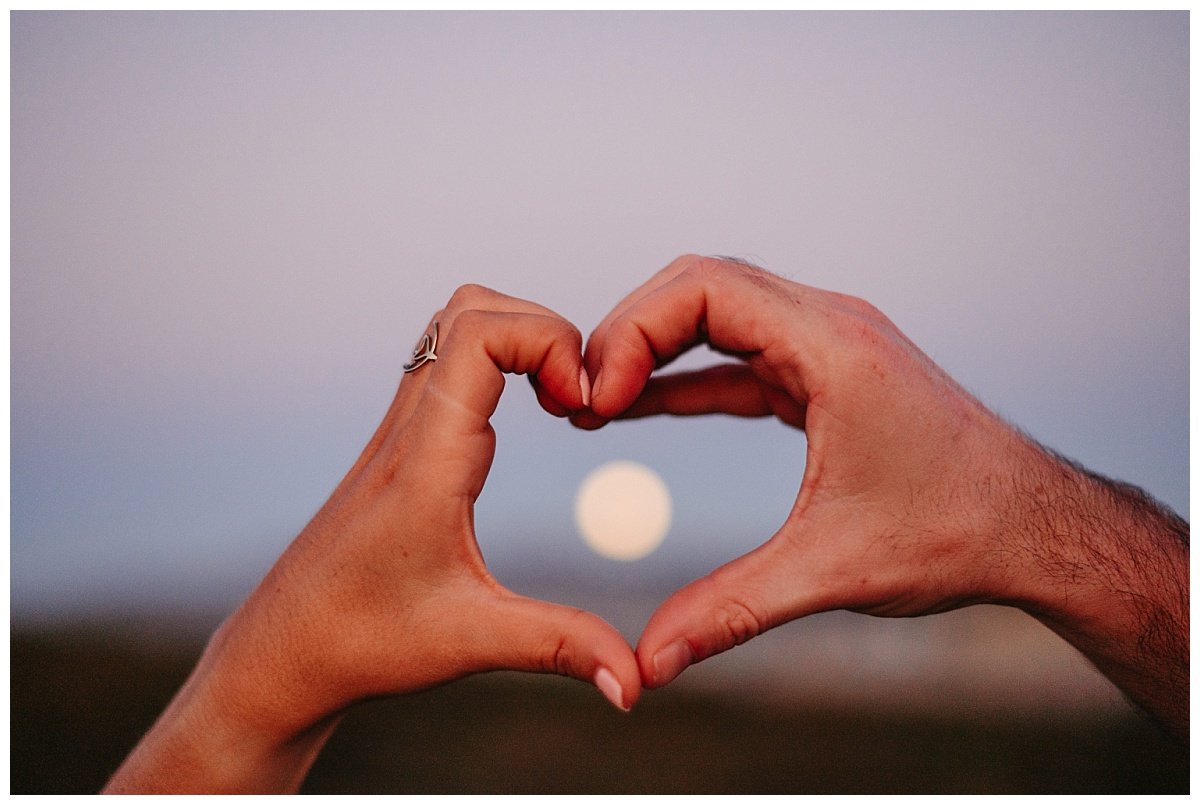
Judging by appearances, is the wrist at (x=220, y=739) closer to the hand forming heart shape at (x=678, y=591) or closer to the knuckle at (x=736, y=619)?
the hand forming heart shape at (x=678, y=591)

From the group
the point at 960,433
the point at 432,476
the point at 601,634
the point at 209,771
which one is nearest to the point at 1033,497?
the point at 960,433

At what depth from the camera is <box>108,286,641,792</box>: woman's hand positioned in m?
2.04

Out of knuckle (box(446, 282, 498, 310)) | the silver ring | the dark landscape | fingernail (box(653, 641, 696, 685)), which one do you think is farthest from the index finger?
the dark landscape

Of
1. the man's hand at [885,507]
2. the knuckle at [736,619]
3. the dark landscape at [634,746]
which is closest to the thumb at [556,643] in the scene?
the man's hand at [885,507]

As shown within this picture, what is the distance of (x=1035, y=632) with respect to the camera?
26.6 ft

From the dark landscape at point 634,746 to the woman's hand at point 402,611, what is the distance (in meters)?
3.94

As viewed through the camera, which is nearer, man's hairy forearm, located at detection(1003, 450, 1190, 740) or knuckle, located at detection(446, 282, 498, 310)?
man's hairy forearm, located at detection(1003, 450, 1190, 740)

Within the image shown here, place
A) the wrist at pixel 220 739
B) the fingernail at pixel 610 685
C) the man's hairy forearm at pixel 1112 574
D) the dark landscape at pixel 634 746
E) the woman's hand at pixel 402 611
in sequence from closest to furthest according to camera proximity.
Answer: the fingernail at pixel 610 685 < the woman's hand at pixel 402 611 < the wrist at pixel 220 739 < the man's hairy forearm at pixel 1112 574 < the dark landscape at pixel 634 746

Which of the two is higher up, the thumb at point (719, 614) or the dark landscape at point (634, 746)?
the thumb at point (719, 614)

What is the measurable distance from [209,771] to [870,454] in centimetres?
199

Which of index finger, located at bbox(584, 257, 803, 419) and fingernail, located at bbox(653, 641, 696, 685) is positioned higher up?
index finger, located at bbox(584, 257, 803, 419)

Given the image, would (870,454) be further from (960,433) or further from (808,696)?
(808,696)

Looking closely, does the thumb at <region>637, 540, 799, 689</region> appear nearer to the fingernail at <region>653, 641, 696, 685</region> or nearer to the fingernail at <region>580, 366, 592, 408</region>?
the fingernail at <region>653, 641, 696, 685</region>

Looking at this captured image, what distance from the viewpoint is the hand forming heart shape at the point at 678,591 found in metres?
2.06
